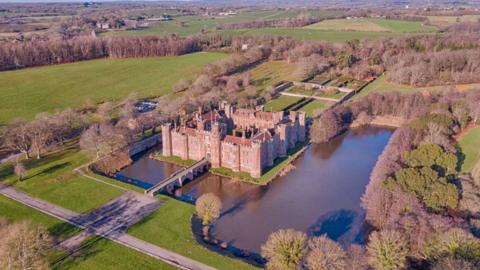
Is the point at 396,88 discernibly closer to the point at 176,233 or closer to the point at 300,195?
the point at 300,195

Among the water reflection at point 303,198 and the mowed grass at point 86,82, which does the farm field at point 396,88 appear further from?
the mowed grass at point 86,82

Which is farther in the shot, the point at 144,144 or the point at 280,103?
the point at 280,103

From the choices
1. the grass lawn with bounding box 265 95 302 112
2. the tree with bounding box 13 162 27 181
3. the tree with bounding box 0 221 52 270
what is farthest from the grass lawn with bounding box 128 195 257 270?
the grass lawn with bounding box 265 95 302 112

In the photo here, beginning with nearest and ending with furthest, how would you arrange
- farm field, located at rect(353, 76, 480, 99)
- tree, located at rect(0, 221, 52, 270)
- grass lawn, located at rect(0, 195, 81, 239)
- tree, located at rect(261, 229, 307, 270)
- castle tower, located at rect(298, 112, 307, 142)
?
tree, located at rect(0, 221, 52, 270) → tree, located at rect(261, 229, 307, 270) → grass lawn, located at rect(0, 195, 81, 239) → castle tower, located at rect(298, 112, 307, 142) → farm field, located at rect(353, 76, 480, 99)

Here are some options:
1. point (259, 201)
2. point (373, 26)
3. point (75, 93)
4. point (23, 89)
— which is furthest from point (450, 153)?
point (373, 26)

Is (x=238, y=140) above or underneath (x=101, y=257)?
above

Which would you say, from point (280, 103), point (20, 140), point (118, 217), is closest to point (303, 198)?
point (118, 217)

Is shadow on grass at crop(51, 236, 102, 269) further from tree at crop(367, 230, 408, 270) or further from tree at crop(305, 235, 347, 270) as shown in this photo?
tree at crop(367, 230, 408, 270)
